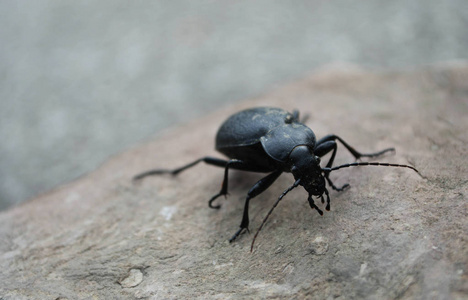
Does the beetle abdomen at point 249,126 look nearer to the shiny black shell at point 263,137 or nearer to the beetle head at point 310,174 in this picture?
the shiny black shell at point 263,137

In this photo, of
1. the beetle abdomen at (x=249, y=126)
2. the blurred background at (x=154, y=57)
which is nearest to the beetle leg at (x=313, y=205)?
the beetle abdomen at (x=249, y=126)

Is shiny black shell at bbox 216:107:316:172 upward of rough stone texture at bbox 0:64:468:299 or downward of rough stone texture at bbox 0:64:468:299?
upward

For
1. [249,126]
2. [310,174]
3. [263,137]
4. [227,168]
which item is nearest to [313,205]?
[310,174]

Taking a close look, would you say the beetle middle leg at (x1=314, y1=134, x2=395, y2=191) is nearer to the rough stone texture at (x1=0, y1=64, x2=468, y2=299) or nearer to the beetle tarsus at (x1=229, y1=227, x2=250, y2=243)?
the rough stone texture at (x1=0, y1=64, x2=468, y2=299)

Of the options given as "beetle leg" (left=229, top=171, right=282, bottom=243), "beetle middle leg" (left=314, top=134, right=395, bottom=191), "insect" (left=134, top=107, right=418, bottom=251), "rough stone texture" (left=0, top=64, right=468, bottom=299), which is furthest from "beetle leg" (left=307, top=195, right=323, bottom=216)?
"beetle leg" (left=229, top=171, right=282, bottom=243)

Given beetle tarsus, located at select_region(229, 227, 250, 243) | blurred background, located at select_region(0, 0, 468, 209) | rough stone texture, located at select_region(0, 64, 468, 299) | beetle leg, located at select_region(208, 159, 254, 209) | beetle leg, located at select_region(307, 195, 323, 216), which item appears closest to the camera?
rough stone texture, located at select_region(0, 64, 468, 299)
